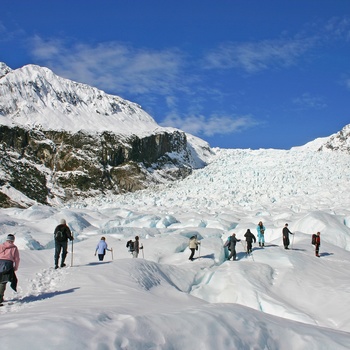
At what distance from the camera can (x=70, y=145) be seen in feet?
324

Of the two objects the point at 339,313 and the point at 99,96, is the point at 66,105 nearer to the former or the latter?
the point at 99,96

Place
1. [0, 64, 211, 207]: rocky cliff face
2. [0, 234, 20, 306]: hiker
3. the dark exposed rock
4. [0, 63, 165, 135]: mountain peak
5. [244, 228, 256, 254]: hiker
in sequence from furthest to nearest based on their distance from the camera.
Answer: [0, 63, 165, 135]: mountain peak, [0, 64, 211, 207]: rocky cliff face, the dark exposed rock, [244, 228, 256, 254]: hiker, [0, 234, 20, 306]: hiker

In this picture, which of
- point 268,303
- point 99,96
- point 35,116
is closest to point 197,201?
point 268,303

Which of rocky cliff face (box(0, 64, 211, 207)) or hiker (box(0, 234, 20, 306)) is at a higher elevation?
rocky cliff face (box(0, 64, 211, 207))

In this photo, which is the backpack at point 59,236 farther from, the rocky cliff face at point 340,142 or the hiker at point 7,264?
the rocky cliff face at point 340,142

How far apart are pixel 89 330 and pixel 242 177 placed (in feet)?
176

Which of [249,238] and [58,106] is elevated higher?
[58,106]

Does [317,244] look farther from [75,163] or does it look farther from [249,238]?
[75,163]

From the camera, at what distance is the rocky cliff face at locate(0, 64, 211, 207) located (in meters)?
88.2

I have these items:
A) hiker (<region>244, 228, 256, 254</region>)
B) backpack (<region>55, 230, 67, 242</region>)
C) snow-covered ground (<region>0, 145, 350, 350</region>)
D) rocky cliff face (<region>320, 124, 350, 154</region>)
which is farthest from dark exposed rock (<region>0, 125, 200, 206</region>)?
backpack (<region>55, 230, 67, 242</region>)

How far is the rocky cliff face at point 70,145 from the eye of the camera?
8825 centimetres

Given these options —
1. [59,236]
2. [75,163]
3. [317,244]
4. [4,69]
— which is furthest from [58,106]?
[59,236]

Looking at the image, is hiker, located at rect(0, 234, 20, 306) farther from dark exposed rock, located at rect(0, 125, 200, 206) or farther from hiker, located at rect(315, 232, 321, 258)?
dark exposed rock, located at rect(0, 125, 200, 206)

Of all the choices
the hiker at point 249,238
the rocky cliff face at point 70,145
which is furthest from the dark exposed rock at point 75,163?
the hiker at point 249,238
